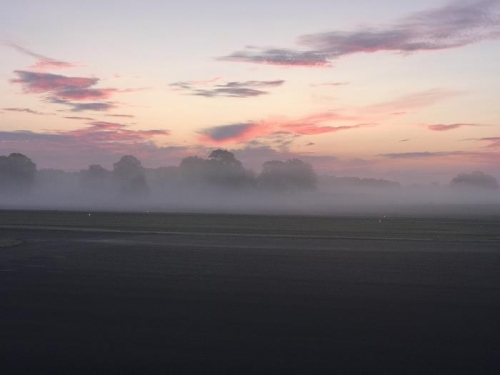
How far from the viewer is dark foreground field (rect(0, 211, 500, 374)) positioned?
11.8m

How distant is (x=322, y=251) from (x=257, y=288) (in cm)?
1455

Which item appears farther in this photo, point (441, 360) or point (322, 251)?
point (322, 251)

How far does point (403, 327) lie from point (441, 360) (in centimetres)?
288

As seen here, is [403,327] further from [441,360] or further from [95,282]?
[95,282]

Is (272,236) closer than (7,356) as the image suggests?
No

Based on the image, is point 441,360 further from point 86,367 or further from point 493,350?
point 86,367

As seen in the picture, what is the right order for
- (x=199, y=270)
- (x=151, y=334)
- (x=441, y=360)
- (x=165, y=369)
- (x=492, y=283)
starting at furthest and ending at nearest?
(x=199, y=270) < (x=492, y=283) < (x=151, y=334) < (x=441, y=360) < (x=165, y=369)

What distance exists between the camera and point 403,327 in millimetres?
14727

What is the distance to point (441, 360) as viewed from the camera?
1185 cm

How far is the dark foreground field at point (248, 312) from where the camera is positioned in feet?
38.6

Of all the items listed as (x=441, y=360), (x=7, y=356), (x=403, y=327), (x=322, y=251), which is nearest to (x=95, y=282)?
(x=7, y=356)

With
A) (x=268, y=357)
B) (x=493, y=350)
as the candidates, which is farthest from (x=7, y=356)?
(x=493, y=350)

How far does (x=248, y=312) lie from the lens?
647 inches

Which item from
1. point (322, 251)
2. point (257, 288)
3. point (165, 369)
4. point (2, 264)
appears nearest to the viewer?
point (165, 369)
